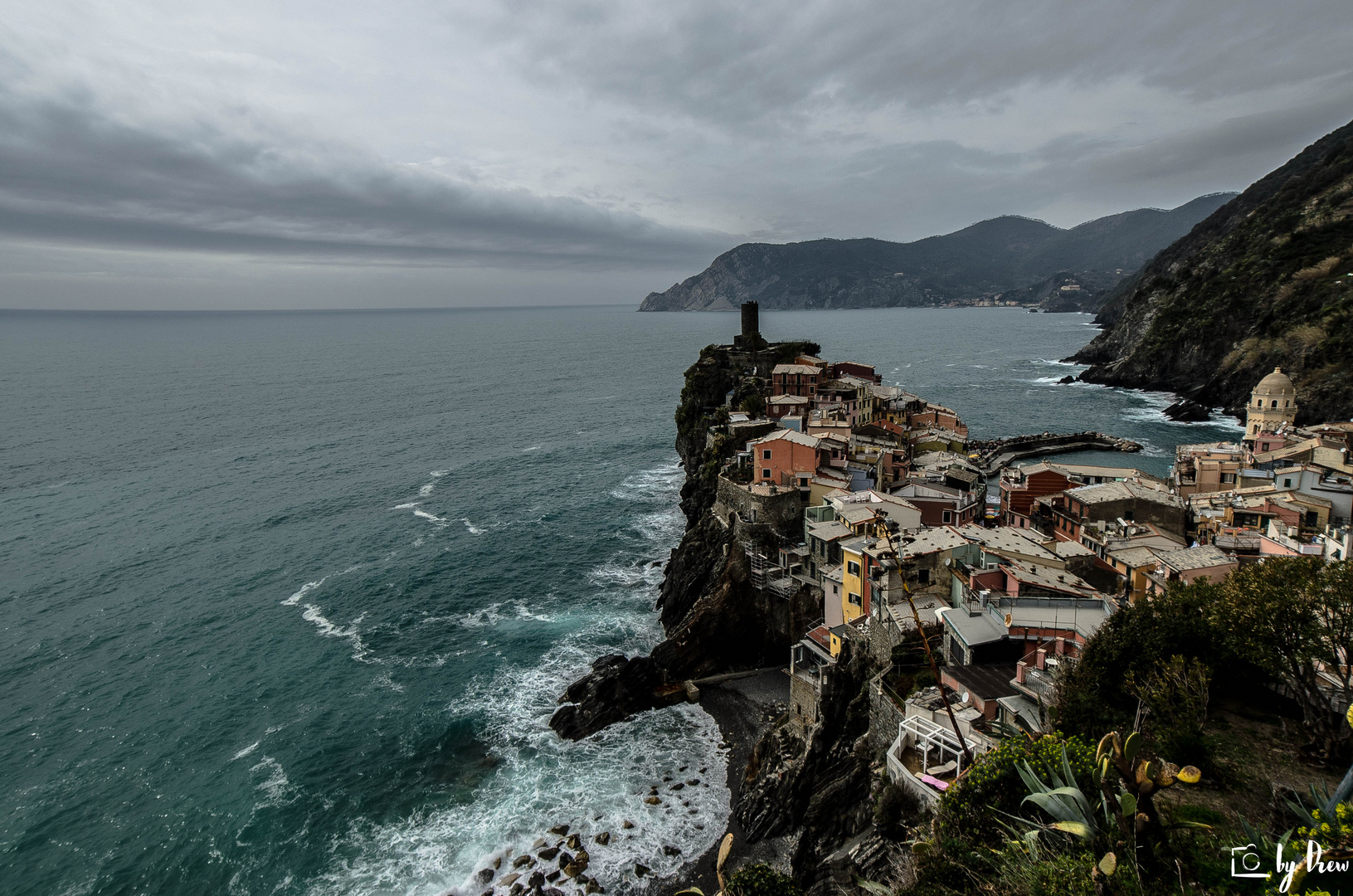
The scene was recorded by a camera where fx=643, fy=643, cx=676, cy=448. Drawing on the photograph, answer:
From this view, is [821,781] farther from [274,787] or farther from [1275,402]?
[1275,402]

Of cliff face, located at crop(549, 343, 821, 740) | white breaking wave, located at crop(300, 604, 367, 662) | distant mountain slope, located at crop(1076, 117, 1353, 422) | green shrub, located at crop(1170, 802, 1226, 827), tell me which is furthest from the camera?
distant mountain slope, located at crop(1076, 117, 1353, 422)

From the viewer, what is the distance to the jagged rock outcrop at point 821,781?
923 inches

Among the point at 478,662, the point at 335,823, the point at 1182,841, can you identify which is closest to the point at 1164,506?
the point at 1182,841

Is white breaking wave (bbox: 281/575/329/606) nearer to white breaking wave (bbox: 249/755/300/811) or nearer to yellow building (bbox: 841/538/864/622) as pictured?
white breaking wave (bbox: 249/755/300/811)

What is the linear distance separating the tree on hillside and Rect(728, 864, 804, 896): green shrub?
43.1ft

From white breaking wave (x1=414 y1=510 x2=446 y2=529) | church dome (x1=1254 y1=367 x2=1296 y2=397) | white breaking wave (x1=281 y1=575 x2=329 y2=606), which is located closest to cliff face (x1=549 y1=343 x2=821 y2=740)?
white breaking wave (x1=281 y1=575 x2=329 y2=606)

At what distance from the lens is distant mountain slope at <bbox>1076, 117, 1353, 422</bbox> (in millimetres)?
87000

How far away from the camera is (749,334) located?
287 ft

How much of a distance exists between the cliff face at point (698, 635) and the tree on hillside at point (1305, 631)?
24.5 metres

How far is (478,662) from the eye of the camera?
4266 centimetres

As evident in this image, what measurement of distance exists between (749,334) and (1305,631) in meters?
74.6

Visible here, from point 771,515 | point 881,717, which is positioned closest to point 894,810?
point 881,717

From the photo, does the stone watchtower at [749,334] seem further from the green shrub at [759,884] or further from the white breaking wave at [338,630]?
the green shrub at [759,884]

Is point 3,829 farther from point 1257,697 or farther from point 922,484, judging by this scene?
point 922,484
